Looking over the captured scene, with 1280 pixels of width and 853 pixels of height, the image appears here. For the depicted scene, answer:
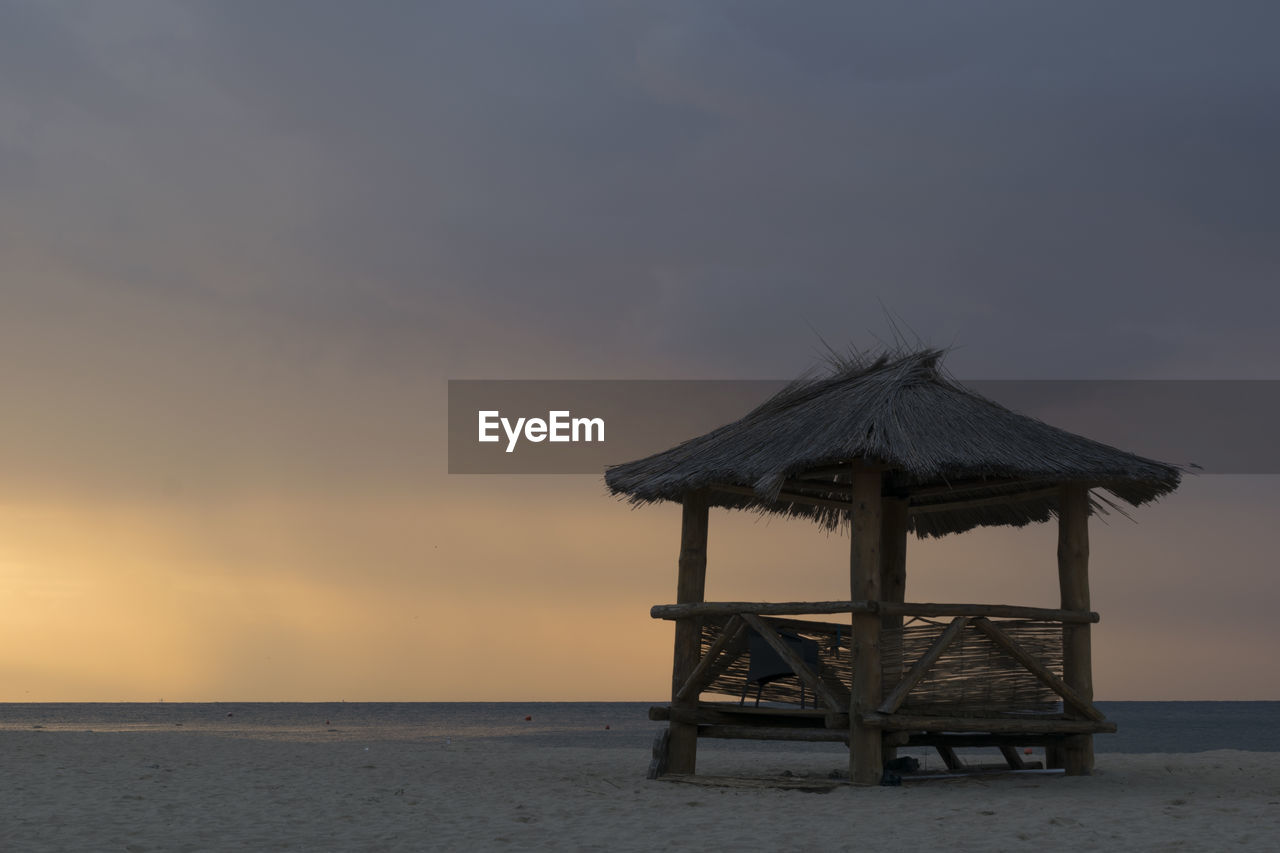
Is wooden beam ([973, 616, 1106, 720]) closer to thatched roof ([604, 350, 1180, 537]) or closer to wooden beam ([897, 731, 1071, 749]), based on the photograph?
Result: wooden beam ([897, 731, 1071, 749])

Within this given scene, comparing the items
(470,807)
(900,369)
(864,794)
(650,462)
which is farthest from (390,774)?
(900,369)

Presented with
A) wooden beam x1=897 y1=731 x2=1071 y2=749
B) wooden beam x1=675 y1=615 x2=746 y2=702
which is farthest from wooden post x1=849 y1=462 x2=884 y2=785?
wooden beam x1=675 y1=615 x2=746 y2=702

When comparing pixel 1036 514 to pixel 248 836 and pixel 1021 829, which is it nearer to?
pixel 1021 829

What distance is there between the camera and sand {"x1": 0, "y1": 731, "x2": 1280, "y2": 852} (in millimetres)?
8500

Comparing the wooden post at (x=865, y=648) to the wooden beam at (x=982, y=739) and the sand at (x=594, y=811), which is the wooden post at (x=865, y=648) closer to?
the sand at (x=594, y=811)

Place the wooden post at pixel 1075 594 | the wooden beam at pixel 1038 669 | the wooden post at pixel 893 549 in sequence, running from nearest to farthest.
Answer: the wooden beam at pixel 1038 669 < the wooden post at pixel 1075 594 < the wooden post at pixel 893 549

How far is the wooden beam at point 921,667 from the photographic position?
35.8ft

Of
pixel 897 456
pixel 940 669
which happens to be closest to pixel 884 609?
pixel 940 669

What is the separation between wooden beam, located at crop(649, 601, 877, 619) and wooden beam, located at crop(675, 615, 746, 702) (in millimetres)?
138

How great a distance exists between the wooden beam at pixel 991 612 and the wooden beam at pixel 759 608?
11.2 inches

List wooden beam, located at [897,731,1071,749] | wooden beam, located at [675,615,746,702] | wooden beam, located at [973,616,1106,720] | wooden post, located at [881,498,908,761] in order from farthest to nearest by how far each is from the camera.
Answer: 1. wooden post, located at [881,498,908,761]
2. wooden beam, located at [897,731,1071,749]
3. wooden beam, located at [675,615,746,702]
4. wooden beam, located at [973,616,1106,720]

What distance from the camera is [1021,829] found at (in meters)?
8.86

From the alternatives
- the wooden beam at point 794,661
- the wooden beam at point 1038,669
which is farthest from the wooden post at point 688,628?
the wooden beam at point 1038,669

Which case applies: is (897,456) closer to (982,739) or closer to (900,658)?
(900,658)
